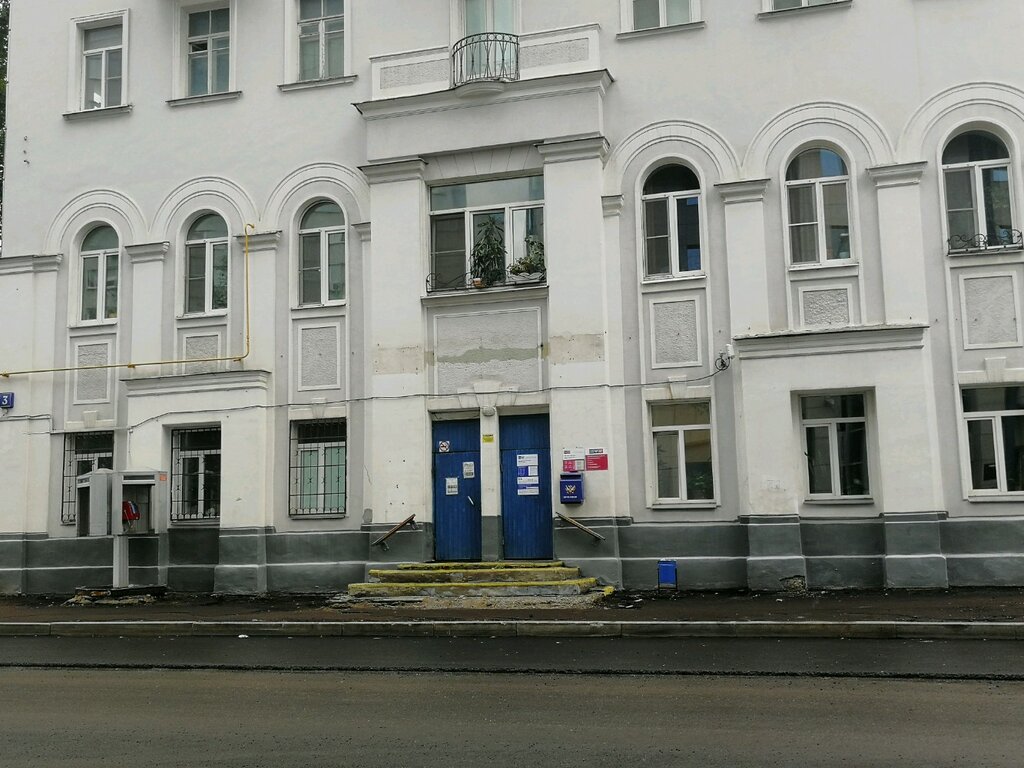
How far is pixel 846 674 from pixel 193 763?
19.0ft

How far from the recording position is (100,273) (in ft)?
69.1

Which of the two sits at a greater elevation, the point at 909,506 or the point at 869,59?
the point at 869,59

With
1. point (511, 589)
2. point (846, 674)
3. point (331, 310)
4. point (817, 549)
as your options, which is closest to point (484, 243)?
point (331, 310)

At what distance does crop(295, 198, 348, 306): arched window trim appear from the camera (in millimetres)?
19688

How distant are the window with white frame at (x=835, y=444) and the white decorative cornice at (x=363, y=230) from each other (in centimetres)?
777

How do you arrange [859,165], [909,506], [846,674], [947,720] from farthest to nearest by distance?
[859,165] < [909,506] < [846,674] < [947,720]

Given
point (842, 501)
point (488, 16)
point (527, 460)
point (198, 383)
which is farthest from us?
point (198, 383)

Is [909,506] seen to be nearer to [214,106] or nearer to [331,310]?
[331,310]

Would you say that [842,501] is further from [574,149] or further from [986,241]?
[574,149]

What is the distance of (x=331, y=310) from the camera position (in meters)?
19.5

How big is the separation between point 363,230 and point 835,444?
8.60 m

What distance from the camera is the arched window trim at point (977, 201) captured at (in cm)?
1689

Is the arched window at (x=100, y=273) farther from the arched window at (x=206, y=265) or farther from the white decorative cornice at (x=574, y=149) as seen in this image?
the white decorative cornice at (x=574, y=149)

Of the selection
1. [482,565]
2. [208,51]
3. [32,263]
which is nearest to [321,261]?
[208,51]
